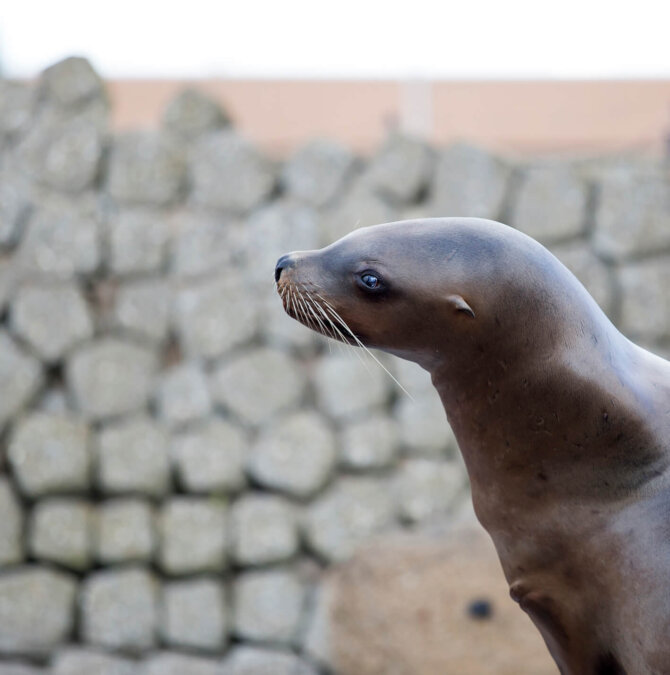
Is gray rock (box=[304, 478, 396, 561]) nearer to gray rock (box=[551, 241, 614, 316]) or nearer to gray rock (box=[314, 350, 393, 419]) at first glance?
gray rock (box=[314, 350, 393, 419])

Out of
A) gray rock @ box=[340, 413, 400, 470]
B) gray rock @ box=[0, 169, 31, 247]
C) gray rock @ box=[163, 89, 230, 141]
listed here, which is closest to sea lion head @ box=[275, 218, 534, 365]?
gray rock @ box=[340, 413, 400, 470]

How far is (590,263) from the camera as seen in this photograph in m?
3.60

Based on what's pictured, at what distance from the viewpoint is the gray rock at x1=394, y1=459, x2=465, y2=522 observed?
3.54 metres

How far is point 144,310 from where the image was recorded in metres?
3.58

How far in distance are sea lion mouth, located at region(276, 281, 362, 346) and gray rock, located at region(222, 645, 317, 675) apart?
8.07 ft

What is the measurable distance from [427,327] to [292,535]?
2570 mm

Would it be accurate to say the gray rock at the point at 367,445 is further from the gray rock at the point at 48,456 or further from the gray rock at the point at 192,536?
the gray rock at the point at 48,456

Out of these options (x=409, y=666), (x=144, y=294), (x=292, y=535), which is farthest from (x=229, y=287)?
(x=409, y=666)

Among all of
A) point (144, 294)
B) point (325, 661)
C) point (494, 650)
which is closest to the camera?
point (494, 650)

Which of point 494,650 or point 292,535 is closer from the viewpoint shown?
point 494,650

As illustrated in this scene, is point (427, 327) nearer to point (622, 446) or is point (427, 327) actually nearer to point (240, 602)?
point (622, 446)

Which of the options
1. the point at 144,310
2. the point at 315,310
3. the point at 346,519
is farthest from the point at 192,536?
the point at 315,310

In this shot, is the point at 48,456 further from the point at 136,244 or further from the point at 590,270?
the point at 590,270

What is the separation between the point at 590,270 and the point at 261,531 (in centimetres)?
157
